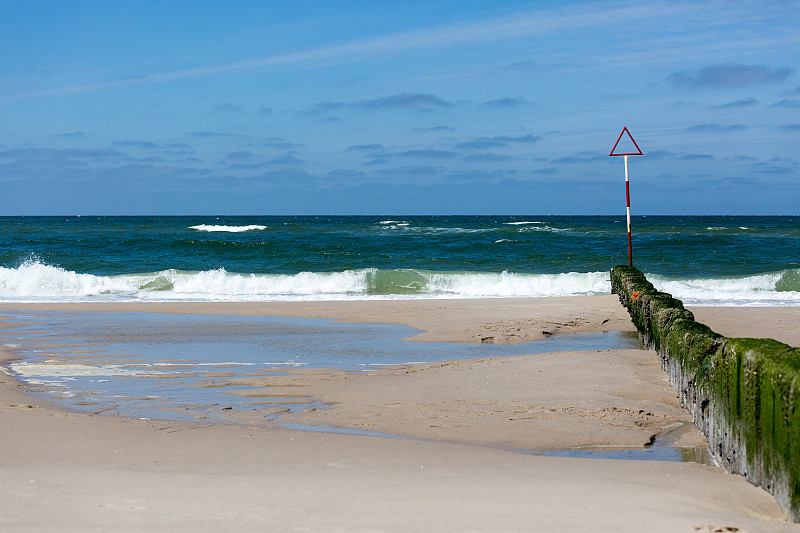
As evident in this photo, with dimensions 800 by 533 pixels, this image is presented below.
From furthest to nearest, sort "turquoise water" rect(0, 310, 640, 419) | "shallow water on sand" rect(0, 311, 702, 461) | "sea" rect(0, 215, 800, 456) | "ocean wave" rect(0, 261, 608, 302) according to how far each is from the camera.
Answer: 1. "ocean wave" rect(0, 261, 608, 302)
2. "sea" rect(0, 215, 800, 456)
3. "turquoise water" rect(0, 310, 640, 419)
4. "shallow water on sand" rect(0, 311, 702, 461)

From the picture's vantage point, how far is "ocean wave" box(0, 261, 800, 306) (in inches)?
766

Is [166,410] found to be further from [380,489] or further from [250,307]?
[250,307]

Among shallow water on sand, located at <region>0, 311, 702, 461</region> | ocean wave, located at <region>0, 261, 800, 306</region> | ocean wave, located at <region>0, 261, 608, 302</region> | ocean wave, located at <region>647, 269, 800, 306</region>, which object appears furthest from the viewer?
ocean wave, located at <region>0, 261, 608, 302</region>

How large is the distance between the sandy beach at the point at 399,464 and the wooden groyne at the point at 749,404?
0.45 feet

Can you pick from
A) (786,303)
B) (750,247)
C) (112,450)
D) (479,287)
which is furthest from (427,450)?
(750,247)

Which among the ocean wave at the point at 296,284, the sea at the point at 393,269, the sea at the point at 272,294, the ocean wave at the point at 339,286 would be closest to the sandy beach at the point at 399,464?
the sea at the point at 272,294

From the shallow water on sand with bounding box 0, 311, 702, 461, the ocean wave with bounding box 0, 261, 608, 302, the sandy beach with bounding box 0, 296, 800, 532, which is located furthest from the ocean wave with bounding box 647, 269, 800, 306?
the sandy beach with bounding box 0, 296, 800, 532

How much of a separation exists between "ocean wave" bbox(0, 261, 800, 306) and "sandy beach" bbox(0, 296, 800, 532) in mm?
11849

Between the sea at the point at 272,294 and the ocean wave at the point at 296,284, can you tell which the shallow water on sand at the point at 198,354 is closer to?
the sea at the point at 272,294

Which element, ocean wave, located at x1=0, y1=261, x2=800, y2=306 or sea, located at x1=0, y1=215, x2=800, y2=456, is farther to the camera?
ocean wave, located at x1=0, y1=261, x2=800, y2=306

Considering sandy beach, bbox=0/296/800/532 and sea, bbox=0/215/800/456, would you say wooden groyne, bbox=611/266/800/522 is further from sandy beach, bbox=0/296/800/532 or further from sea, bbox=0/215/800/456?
sea, bbox=0/215/800/456

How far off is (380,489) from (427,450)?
3.43 feet

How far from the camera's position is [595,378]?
7539 millimetres

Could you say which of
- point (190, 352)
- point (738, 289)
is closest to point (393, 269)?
point (738, 289)
